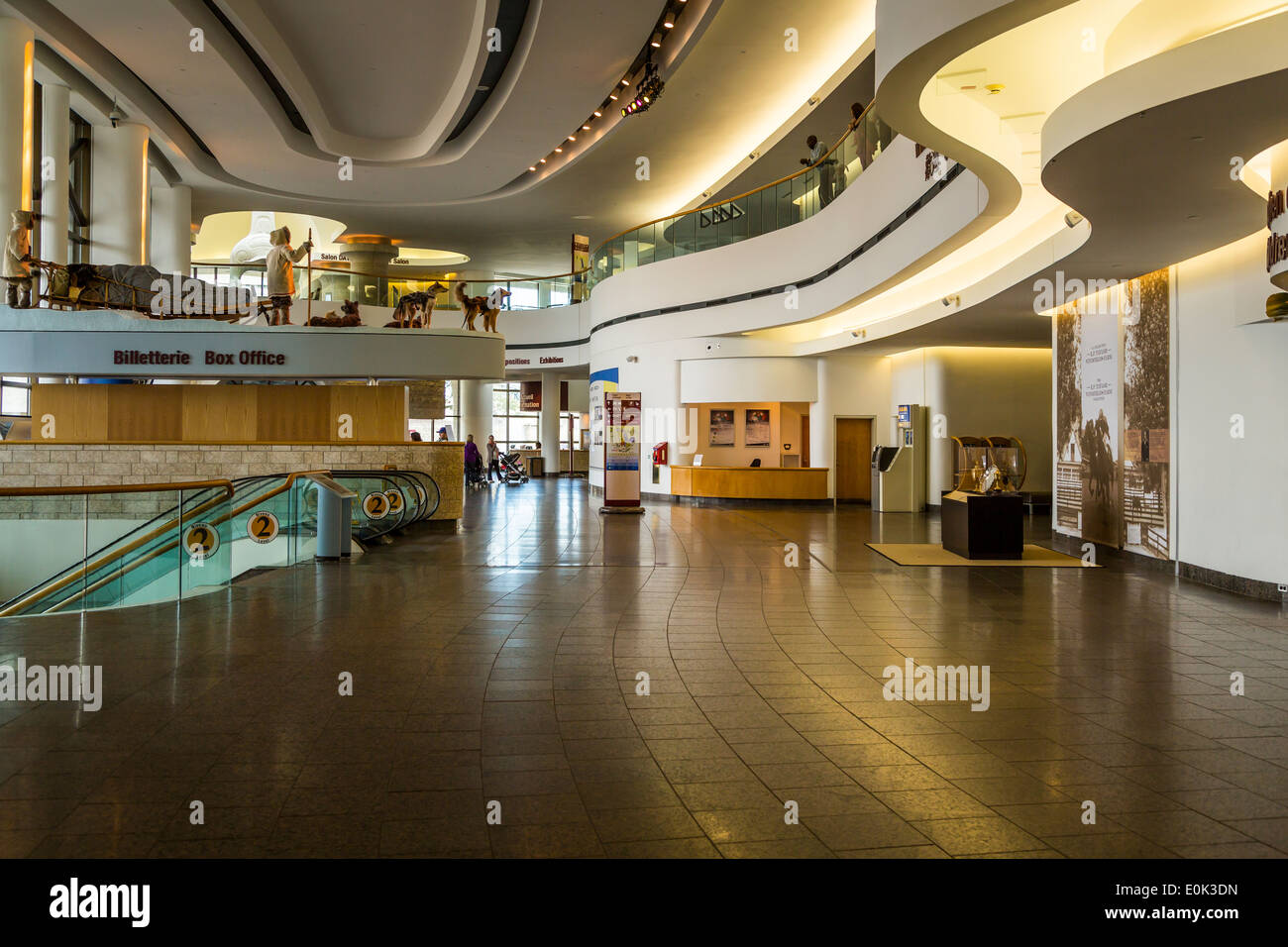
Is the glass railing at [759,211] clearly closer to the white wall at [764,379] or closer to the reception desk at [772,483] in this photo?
the white wall at [764,379]

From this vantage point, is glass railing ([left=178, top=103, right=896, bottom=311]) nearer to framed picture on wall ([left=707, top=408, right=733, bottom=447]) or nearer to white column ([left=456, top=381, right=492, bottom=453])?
white column ([left=456, top=381, right=492, bottom=453])

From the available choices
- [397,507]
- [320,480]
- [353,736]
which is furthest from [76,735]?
[397,507]

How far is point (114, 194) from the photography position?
17.1 m

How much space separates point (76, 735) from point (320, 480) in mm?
6065

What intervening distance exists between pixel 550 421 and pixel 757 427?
1060cm

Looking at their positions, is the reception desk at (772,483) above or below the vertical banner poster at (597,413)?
below

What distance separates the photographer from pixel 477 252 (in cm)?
3164

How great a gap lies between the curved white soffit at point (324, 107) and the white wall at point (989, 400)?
9519mm

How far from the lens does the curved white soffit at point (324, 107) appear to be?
13.5 m

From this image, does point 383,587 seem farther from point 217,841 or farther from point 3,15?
point 3,15

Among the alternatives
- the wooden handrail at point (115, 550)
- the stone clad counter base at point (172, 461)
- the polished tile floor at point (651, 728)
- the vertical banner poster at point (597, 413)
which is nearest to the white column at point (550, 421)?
the vertical banner poster at point (597, 413)

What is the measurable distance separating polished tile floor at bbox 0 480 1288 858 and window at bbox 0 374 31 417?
50.0 ft

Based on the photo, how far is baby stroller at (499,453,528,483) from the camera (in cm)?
2702

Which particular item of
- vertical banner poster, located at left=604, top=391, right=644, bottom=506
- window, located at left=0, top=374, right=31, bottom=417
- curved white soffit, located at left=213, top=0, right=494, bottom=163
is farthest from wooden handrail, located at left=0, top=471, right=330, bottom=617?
window, located at left=0, top=374, right=31, bottom=417
